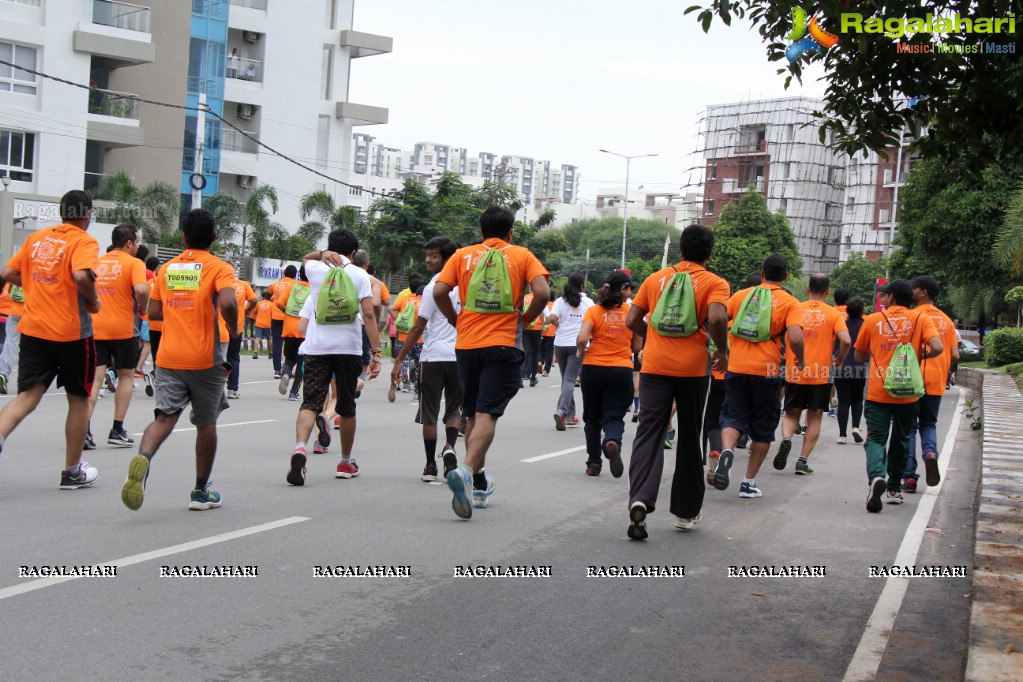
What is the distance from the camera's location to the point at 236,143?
58.5 meters

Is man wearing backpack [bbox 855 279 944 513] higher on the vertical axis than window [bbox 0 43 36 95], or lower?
lower

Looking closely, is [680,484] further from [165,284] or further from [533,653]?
[165,284]

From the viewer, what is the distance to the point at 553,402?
19.4 m

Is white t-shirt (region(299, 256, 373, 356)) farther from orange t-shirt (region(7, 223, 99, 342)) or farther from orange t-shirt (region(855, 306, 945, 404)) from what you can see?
orange t-shirt (region(855, 306, 945, 404))

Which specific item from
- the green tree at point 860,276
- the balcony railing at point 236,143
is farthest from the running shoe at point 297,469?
the green tree at point 860,276

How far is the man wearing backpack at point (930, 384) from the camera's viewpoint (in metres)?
9.85

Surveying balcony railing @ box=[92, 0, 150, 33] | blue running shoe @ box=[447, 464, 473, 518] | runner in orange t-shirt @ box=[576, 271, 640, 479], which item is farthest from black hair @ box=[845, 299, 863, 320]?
balcony railing @ box=[92, 0, 150, 33]

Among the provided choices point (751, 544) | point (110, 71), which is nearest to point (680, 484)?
point (751, 544)

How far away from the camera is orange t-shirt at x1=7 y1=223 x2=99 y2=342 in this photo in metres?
7.89

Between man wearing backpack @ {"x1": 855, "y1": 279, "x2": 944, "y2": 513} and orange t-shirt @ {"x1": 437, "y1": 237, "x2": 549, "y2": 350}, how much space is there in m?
3.31

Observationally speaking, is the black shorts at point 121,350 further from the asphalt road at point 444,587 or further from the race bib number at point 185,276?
the race bib number at point 185,276

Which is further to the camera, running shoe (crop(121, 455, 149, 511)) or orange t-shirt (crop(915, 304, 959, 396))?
orange t-shirt (crop(915, 304, 959, 396))

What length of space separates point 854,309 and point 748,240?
240ft

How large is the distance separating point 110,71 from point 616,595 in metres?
44.7
